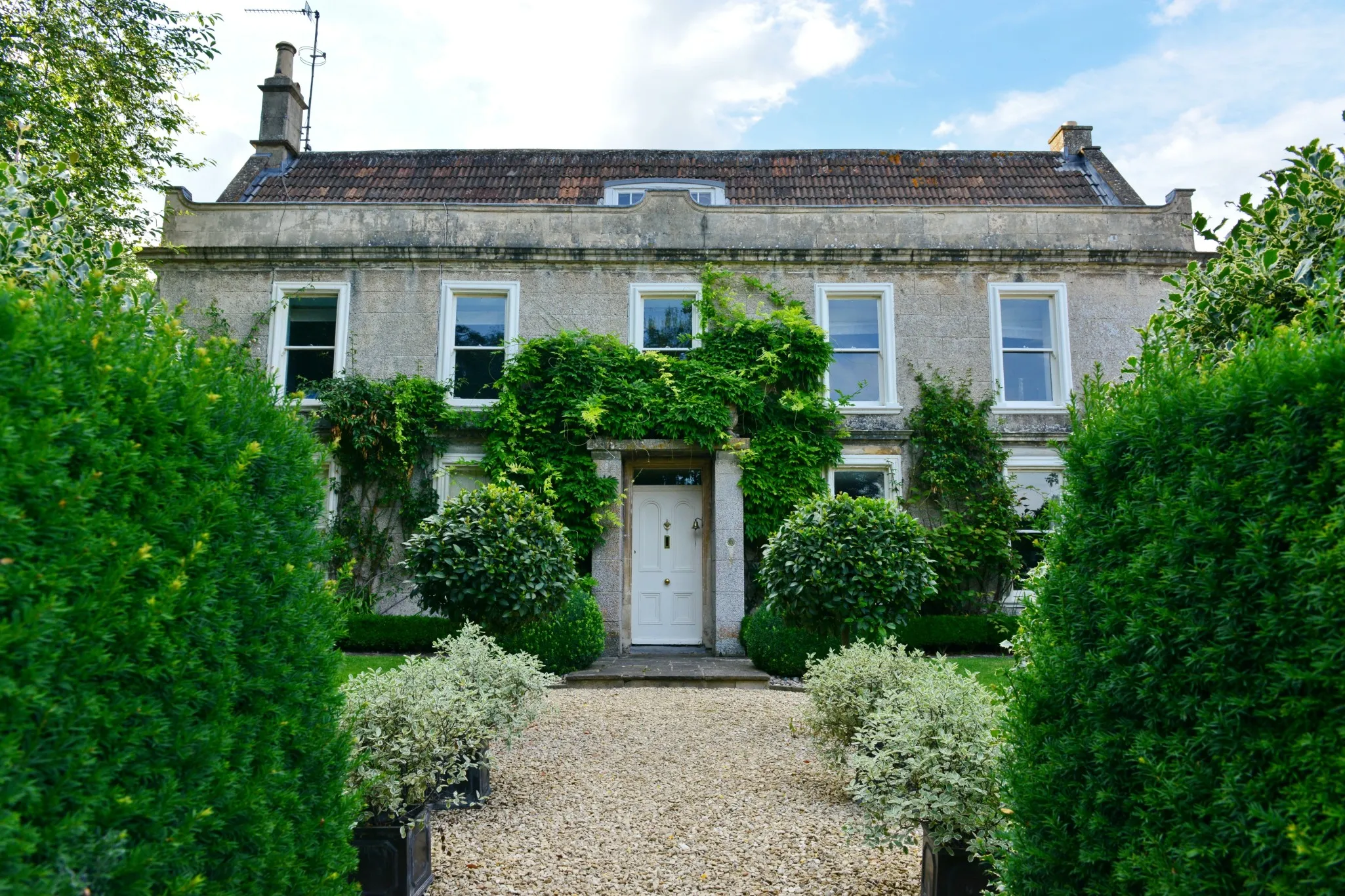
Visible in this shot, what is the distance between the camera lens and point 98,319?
6.66ft

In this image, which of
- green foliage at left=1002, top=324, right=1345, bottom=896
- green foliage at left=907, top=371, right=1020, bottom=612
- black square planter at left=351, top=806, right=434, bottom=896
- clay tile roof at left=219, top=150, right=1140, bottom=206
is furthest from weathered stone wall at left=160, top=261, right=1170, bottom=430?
green foliage at left=1002, top=324, right=1345, bottom=896

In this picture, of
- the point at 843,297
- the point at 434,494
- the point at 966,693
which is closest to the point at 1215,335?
the point at 966,693

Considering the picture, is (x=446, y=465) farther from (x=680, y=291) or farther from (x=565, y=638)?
(x=680, y=291)

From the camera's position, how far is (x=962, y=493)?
12289mm

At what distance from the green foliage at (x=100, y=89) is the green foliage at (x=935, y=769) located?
40.3 ft

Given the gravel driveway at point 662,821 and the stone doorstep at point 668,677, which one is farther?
the stone doorstep at point 668,677

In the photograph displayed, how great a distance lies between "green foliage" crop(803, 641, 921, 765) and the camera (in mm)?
5348

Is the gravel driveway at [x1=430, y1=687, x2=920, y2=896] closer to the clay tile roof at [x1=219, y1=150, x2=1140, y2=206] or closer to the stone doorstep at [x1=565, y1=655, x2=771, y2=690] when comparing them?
the stone doorstep at [x1=565, y1=655, x2=771, y2=690]

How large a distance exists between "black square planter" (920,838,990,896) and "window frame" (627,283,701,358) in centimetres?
1002

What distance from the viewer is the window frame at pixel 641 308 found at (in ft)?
42.2

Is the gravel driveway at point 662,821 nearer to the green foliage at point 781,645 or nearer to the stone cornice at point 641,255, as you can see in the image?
the green foliage at point 781,645

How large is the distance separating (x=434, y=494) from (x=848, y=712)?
8.44 m

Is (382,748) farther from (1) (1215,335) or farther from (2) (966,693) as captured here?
(1) (1215,335)

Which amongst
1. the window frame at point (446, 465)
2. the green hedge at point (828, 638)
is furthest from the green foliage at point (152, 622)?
the window frame at point (446, 465)
